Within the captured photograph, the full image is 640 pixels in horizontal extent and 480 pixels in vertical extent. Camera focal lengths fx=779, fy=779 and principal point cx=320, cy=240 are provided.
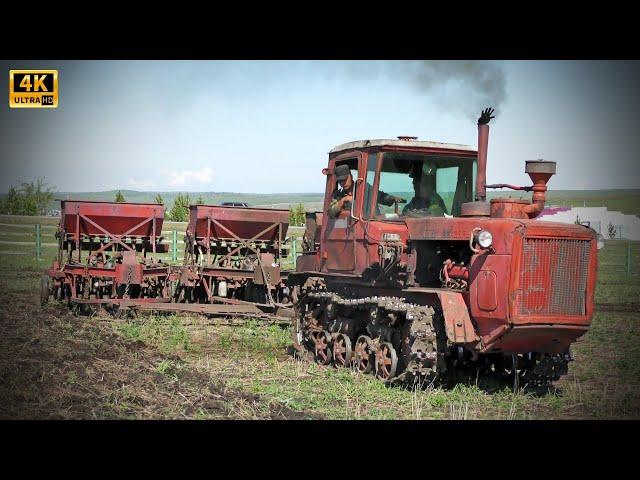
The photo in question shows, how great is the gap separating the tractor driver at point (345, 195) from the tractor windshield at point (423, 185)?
1cm

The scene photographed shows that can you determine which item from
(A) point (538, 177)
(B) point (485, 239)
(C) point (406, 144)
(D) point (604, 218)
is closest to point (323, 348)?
(C) point (406, 144)

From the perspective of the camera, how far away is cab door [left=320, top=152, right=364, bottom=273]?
31.8 ft

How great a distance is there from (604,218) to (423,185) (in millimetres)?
33679

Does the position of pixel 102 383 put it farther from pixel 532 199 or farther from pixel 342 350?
pixel 532 199

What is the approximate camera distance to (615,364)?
34.3 ft

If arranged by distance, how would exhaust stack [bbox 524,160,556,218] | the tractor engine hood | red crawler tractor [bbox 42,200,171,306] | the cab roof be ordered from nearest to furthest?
the tractor engine hood → exhaust stack [bbox 524,160,556,218] → the cab roof → red crawler tractor [bbox 42,200,171,306]

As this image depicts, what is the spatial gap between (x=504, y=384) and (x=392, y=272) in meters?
1.89

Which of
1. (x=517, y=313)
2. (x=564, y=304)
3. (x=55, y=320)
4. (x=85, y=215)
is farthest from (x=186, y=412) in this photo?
(x=85, y=215)

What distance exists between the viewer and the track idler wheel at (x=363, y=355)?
9.33 meters

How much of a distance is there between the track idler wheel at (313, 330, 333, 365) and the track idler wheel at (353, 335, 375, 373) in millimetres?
690

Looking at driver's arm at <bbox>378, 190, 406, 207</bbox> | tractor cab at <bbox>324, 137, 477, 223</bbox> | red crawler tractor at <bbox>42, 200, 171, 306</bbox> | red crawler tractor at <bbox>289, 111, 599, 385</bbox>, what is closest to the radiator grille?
red crawler tractor at <bbox>289, 111, 599, 385</bbox>

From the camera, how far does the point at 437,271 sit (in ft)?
30.1

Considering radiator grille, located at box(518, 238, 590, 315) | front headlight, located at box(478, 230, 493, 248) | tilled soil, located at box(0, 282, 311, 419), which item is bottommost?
tilled soil, located at box(0, 282, 311, 419)

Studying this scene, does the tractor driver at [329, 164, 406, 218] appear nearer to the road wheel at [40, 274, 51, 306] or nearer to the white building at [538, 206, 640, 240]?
the road wheel at [40, 274, 51, 306]
